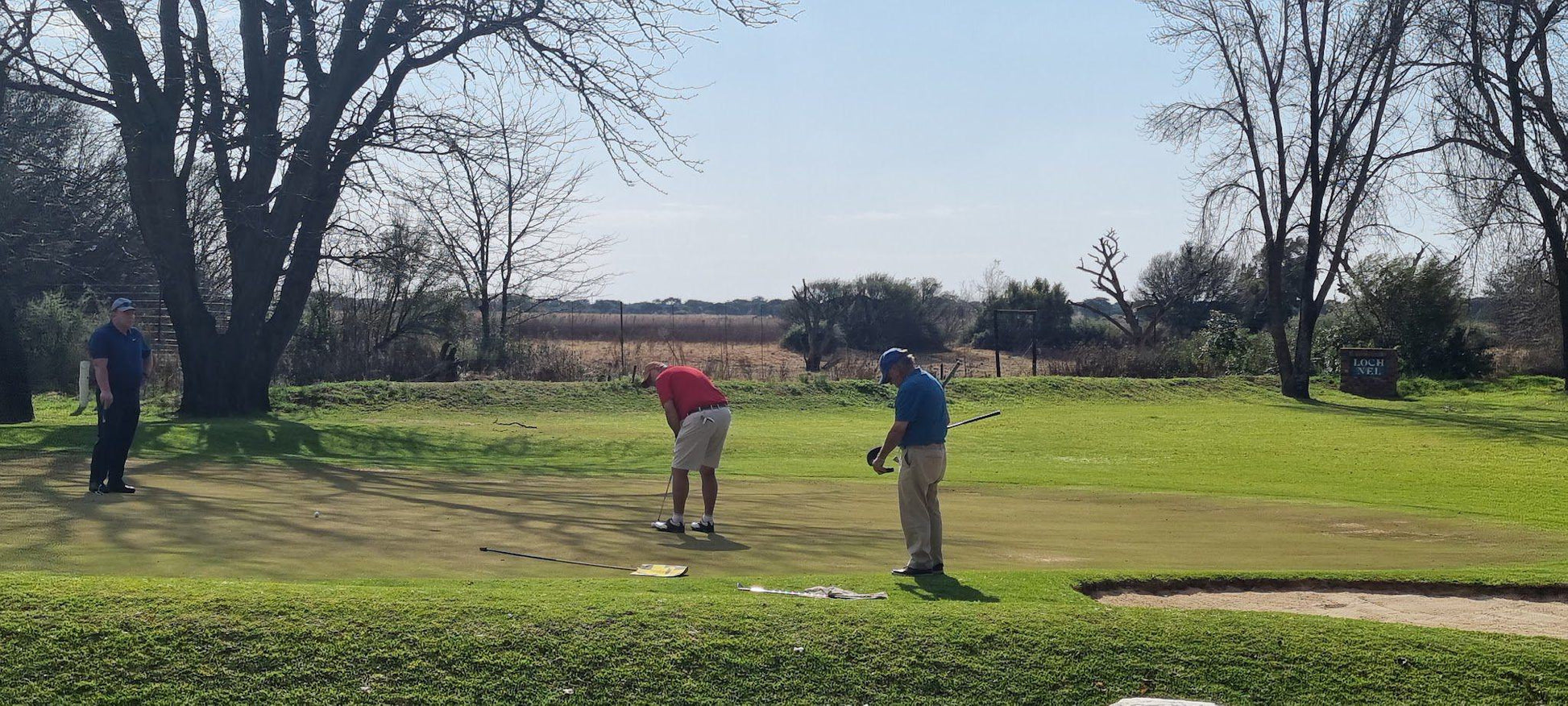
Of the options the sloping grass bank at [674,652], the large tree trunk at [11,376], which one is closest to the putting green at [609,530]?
the sloping grass bank at [674,652]

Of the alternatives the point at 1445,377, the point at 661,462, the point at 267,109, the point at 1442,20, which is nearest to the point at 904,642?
the point at 661,462

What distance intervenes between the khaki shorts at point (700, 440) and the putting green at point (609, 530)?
27.2 inches

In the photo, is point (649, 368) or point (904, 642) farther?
point (649, 368)

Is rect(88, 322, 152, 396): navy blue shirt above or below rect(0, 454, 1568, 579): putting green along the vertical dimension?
above

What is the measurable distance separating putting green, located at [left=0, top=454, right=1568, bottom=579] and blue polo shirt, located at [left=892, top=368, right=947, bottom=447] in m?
1.15

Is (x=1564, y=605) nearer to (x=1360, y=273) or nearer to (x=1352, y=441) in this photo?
(x=1352, y=441)

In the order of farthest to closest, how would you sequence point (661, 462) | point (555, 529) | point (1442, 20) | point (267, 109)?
point (1442, 20), point (267, 109), point (661, 462), point (555, 529)

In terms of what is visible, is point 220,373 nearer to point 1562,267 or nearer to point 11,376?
point 11,376

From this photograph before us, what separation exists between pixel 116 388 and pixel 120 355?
1.11 ft

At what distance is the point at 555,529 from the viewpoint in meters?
11.4

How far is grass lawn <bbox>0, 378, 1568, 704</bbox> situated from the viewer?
636cm

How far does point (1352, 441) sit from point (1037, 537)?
623 inches

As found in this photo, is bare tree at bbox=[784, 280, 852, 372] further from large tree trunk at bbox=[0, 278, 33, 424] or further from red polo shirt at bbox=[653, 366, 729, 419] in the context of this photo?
red polo shirt at bbox=[653, 366, 729, 419]

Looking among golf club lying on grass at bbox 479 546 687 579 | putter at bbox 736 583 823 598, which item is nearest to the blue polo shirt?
putter at bbox 736 583 823 598
